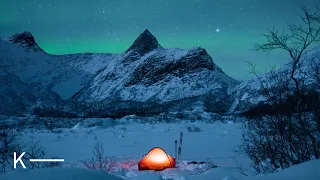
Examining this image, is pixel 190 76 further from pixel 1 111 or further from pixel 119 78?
pixel 1 111

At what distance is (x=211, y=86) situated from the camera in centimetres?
11475

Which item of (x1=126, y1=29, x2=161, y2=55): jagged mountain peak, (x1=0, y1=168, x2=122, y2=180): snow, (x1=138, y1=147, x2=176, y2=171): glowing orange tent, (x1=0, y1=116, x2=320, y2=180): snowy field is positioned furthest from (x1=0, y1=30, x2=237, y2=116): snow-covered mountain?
(x1=0, y1=168, x2=122, y2=180): snow

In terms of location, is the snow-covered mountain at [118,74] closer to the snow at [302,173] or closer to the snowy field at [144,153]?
the snowy field at [144,153]

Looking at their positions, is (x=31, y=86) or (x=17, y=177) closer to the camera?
(x=17, y=177)

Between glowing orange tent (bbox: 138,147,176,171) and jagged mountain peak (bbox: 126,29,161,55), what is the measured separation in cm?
17207

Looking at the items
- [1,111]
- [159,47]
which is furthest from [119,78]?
[1,111]

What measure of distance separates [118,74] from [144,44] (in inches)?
1511

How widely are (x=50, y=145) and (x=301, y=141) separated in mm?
15011

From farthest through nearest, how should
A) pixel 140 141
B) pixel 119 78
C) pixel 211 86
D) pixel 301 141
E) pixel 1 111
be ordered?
pixel 119 78 → pixel 211 86 → pixel 1 111 → pixel 140 141 → pixel 301 141

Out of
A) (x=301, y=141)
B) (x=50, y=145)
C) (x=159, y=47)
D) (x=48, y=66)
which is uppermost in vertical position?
(x=159, y=47)

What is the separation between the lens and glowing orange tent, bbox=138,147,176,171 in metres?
10.9

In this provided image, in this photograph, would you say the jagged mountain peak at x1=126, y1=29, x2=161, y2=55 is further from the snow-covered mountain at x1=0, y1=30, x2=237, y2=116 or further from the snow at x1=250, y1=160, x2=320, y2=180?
the snow at x1=250, y1=160, x2=320, y2=180

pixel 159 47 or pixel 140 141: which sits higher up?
pixel 159 47

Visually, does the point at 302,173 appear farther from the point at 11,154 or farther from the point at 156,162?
the point at 11,154
